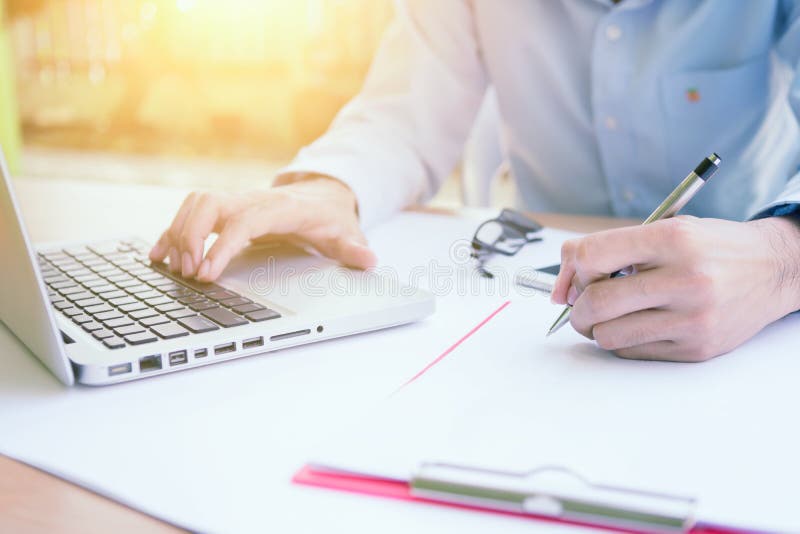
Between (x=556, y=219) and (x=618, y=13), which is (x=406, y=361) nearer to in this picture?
(x=556, y=219)

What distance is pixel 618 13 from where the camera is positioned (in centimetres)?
104

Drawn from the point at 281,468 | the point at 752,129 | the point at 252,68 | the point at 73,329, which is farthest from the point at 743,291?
the point at 252,68

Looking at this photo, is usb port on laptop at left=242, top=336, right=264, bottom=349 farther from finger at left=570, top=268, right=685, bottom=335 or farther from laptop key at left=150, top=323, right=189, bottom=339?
finger at left=570, top=268, right=685, bottom=335

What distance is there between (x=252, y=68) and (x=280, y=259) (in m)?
5.14

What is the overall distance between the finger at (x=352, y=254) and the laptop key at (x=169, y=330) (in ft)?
0.72

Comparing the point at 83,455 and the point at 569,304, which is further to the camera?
the point at 569,304

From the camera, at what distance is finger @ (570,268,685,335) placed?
54 centimetres

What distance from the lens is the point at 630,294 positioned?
0.54 m

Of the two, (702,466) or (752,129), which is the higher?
(752,129)

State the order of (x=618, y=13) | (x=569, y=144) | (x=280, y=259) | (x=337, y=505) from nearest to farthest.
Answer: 1. (x=337, y=505)
2. (x=280, y=259)
3. (x=618, y=13)
4. (x=569, y=144)

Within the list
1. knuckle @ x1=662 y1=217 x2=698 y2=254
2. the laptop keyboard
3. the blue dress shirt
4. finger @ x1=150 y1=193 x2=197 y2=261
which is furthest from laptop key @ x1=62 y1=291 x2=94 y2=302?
knuckle @ x1=662 y1=217 x2=698 y2=254

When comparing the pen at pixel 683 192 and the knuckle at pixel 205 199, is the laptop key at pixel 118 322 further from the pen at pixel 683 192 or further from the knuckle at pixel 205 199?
the pen at pixel 683 192

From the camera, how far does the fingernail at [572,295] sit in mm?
595

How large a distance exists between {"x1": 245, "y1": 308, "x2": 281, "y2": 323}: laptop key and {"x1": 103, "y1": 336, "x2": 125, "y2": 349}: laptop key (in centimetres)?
10
